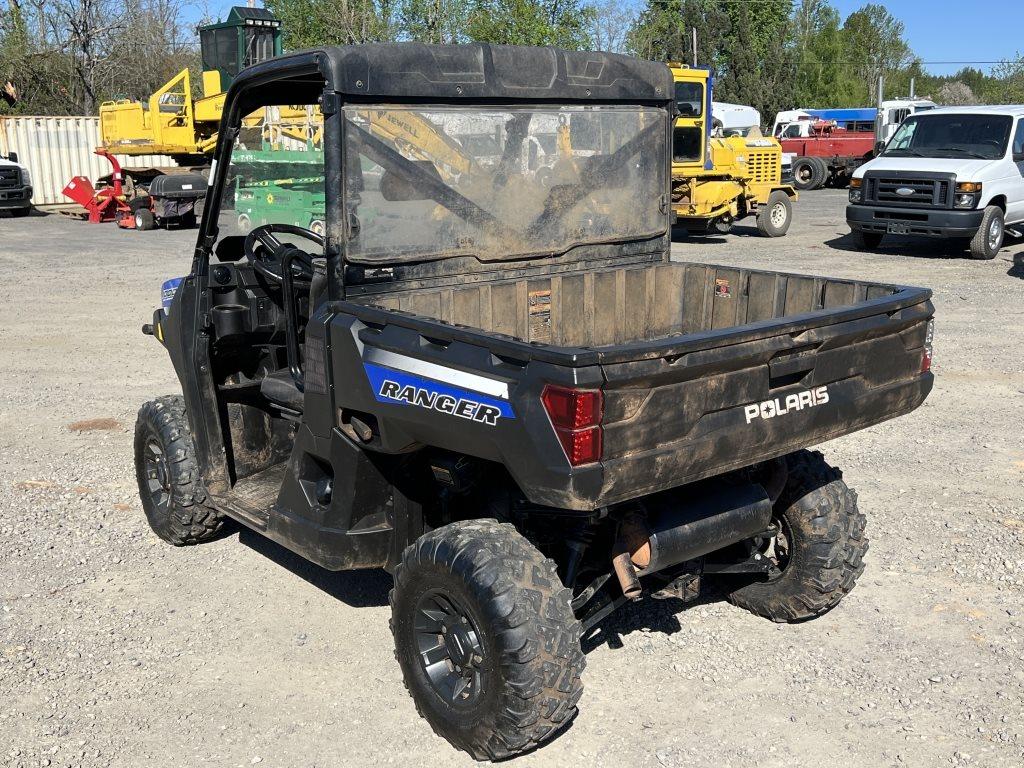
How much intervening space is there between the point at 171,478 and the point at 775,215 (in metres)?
15.8

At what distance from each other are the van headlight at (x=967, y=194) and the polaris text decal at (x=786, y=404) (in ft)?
42.9

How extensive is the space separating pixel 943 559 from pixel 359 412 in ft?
10.0

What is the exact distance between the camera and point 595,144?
466 centimetres

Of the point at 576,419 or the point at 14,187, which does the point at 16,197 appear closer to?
the point at 14,187

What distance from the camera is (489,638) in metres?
3.46

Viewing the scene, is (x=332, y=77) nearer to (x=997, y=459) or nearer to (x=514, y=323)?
(x=514, y=323)

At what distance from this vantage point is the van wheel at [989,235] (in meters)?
15.7

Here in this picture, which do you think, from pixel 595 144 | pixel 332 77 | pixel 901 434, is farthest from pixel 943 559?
pixel 332 77

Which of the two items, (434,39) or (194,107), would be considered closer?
(194,107)

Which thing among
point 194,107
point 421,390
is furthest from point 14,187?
point 421,390

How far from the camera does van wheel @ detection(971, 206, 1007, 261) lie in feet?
51.5

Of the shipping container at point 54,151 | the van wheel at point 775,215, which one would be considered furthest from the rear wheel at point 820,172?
the shipping container at point 54,151

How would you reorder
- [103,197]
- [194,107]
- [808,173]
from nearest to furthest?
[194,107], [103,197], [808,173]

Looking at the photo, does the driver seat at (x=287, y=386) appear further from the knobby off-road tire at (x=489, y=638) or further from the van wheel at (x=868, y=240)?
the van wheel at (x=868, y=240)
